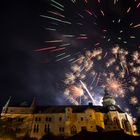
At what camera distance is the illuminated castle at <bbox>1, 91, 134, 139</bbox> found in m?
48.9

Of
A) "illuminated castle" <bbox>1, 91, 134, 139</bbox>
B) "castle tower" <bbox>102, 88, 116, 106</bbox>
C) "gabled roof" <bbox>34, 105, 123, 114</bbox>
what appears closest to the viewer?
"illuminated castle" <bbox>1, 91, 134, 139</bbox>

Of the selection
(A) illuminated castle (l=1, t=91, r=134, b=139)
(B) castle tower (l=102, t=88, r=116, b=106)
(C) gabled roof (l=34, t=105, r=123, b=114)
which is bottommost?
(A) illuminated castle (l=1, t=91, r=134, b=139)

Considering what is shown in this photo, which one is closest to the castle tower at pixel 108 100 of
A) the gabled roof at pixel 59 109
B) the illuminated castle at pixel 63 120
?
the gabled roof at pixel 59 109

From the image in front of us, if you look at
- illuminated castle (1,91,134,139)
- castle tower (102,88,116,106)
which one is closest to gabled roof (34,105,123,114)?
illuminated castle (1,91,134,139)

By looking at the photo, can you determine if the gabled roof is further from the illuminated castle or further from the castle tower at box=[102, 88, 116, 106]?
the castle tower at box=[102, 88, 116, 106]

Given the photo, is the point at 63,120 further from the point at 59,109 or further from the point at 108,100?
the point at 108,100

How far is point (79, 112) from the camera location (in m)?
54.0

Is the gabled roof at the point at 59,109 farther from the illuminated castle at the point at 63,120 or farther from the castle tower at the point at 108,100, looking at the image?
the castle tower at the point at 108,100

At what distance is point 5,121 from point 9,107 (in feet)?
15.8

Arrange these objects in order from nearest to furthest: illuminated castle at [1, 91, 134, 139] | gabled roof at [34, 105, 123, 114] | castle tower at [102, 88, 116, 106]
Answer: illuminated castle at [1, 91, 134, 139] → gabled roof at [34, 105, 123, 114] → castle tower at [102, 88, 116, 106]

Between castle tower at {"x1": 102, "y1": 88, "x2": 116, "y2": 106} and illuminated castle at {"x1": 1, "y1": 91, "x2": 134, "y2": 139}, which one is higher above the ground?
castle tower at {"x1": 102, "y1": 88, "x2": 116, "y2": 106}

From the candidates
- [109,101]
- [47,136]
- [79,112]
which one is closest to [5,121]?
[47,136]

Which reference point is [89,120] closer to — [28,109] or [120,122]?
[120,122]

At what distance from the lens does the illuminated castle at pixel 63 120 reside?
160 ft
